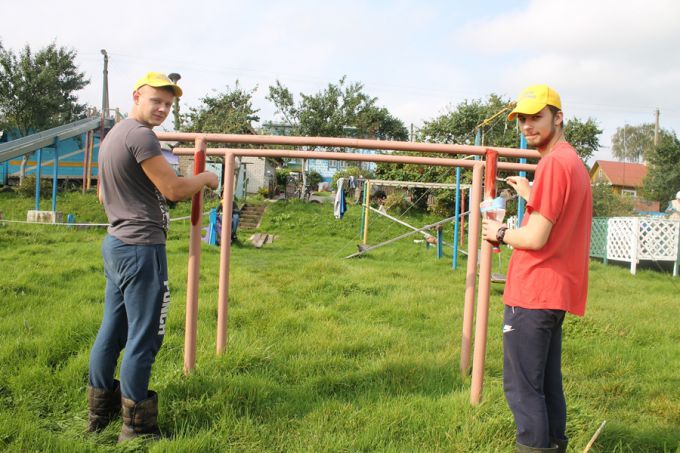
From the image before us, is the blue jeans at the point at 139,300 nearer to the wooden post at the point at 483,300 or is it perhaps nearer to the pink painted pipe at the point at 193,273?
the pink painted pipe at the point at 193,273

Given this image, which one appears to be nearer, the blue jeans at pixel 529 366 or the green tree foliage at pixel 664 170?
the blue jeans at pixel 529 366

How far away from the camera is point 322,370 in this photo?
348cm

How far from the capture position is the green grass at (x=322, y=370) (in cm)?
256

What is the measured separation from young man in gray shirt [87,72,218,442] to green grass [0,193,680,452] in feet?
0.92

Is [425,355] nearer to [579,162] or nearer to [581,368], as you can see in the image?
[581,368]

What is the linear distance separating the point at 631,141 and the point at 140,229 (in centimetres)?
6640

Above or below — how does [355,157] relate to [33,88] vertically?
below

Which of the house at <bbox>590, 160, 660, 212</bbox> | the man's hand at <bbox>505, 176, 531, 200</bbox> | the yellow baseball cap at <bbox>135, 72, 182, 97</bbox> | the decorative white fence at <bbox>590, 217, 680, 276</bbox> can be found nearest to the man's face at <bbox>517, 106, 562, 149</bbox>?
the man's hand at <bbox>505, 176, 531, 200</bbox>

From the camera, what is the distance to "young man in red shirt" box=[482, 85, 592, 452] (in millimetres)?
1974

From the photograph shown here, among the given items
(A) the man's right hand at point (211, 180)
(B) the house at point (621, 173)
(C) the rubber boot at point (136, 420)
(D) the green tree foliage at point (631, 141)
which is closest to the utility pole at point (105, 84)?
(A) the man's right hand at point (211, 180)

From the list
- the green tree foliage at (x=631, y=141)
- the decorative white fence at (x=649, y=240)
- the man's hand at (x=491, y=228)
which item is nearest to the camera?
the man's hand at (x=491, y=228)

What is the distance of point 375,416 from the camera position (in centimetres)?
274

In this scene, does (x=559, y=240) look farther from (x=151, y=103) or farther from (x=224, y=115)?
(x=224, y=115)

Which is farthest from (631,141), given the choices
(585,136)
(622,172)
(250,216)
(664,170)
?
(250,216)
